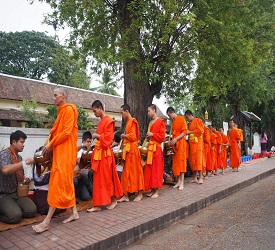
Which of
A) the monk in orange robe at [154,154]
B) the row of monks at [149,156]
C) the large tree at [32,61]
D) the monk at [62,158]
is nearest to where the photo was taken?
the monk at [62,158]

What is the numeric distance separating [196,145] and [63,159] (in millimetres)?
4705

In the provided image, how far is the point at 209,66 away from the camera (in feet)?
29.0

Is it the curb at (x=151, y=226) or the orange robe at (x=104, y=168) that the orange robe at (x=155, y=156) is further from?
the orange robe at (x=104, y=168)

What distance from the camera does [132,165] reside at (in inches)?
238

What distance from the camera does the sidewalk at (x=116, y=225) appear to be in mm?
3654

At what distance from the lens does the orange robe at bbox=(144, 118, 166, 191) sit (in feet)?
20.5

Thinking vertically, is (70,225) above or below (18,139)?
below

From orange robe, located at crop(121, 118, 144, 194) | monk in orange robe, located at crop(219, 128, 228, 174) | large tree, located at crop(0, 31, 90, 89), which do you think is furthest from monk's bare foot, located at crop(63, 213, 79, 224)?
large tree, located at crop(0, 31, 90, 89)

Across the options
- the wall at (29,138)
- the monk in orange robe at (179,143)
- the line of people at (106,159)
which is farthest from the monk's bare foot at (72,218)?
the monk in orange robe at (179,143)

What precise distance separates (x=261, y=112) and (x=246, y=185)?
50.6 ft

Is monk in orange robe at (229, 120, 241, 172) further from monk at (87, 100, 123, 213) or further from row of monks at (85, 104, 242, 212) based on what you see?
monk at (87, 100, 123, 213)

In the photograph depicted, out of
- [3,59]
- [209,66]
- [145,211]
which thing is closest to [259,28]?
[209,66]

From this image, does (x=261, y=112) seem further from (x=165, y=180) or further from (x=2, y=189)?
(x=2, y=189)

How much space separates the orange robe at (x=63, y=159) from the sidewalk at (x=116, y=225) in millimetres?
420
